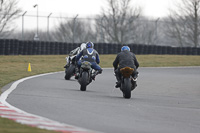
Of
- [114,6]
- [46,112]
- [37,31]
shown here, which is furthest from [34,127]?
[114,6]

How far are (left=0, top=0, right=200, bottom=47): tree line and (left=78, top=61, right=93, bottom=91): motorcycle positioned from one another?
21.9 meters

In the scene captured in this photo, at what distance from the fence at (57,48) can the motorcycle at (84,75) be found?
1777cm

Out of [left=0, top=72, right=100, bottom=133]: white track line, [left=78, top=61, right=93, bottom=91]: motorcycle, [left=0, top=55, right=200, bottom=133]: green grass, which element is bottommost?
[left=0, top=55, right=200, bottom=133]: green grass

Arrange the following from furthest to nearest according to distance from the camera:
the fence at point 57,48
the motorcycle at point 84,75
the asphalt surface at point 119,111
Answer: the fence at point 57,48, the motorcycle at point 84,75, the asphalt surface at point 119,111

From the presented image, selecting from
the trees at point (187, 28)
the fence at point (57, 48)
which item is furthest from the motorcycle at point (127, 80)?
the trees at point (187, 28)

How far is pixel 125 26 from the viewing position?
149ft

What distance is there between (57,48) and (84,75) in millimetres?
20656

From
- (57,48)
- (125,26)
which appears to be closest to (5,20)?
(57,48)

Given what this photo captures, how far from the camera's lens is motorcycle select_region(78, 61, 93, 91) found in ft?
47.1

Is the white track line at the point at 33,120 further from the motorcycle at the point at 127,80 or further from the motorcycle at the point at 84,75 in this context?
the motorcycle at the point at 84,75

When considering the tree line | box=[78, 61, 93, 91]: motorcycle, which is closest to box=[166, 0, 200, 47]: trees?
the tree line

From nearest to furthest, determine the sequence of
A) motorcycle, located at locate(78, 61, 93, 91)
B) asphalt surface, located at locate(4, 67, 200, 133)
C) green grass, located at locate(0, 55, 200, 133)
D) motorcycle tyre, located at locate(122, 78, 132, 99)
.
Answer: asphalt surface, located at locate(4, 67, 200, 133) < motorcycle tyre, located at locate(122, 78, 132, 99) < motorcycle, located at locate(78, 61, 93, 91) < green grass, located at locate(0, 55, 200, 133)

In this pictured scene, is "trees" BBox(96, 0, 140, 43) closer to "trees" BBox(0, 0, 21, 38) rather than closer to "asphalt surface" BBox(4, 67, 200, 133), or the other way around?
"trees" BBox(0, 0, 21, 38)

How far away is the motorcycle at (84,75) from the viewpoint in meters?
14.4
